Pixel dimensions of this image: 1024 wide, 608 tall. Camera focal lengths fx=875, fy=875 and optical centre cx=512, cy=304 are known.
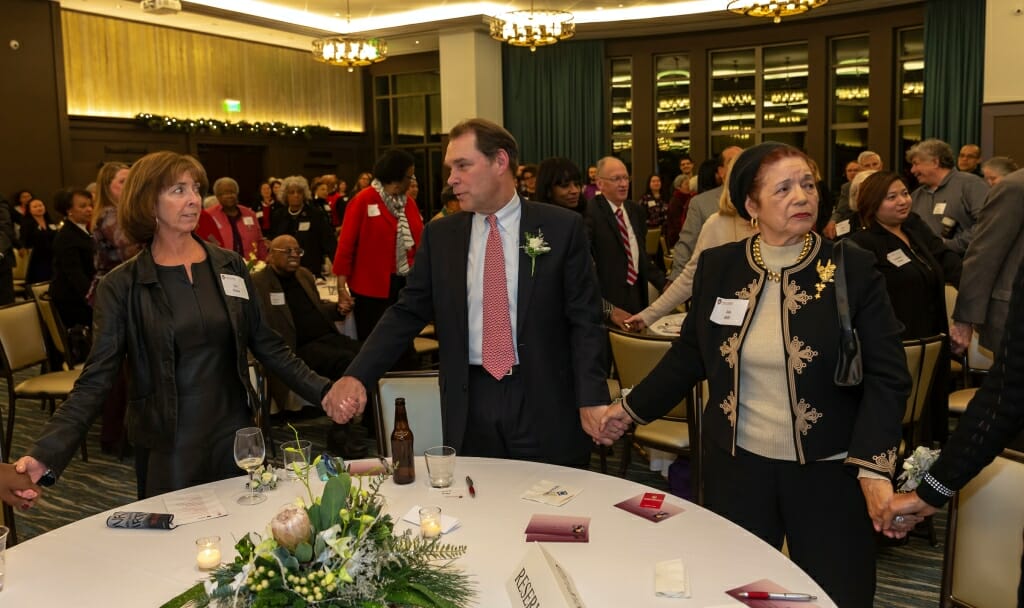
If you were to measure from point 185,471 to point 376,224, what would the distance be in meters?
3.37

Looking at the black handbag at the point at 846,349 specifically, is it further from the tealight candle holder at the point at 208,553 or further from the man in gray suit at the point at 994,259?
the man in gray suit at the point at 994,259

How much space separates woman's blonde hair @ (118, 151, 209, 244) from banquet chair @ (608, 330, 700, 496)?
207 centimetres

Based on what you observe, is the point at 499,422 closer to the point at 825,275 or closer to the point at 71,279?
the point at 825,275

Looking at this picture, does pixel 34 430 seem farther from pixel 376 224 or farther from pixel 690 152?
pixel 690 152

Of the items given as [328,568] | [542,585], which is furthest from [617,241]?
[328,568]

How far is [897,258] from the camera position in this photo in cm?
424

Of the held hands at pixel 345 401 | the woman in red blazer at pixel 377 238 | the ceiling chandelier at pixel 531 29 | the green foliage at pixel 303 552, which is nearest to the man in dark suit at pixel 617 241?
the woman in red blazer at pixel 377 238

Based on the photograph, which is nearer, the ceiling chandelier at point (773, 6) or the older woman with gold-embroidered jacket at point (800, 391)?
the older woman with gold-embroidered jacket at point (800, 391)

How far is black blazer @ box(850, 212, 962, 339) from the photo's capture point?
424 centimetres

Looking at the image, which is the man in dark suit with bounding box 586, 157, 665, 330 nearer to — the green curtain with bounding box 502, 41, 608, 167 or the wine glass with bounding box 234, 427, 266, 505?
the wine glass with bounding box 234, 427, 266, 505

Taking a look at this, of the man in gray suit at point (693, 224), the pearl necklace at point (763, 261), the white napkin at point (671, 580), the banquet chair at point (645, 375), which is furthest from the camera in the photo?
the man in gray suit at point (693, 224)

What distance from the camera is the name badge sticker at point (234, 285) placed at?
2.88 metres

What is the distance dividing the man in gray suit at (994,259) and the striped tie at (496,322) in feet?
9.01

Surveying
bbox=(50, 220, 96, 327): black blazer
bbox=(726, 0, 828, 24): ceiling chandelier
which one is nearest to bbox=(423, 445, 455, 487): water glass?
bbox=(50, 220, 96, 327): black blazer
